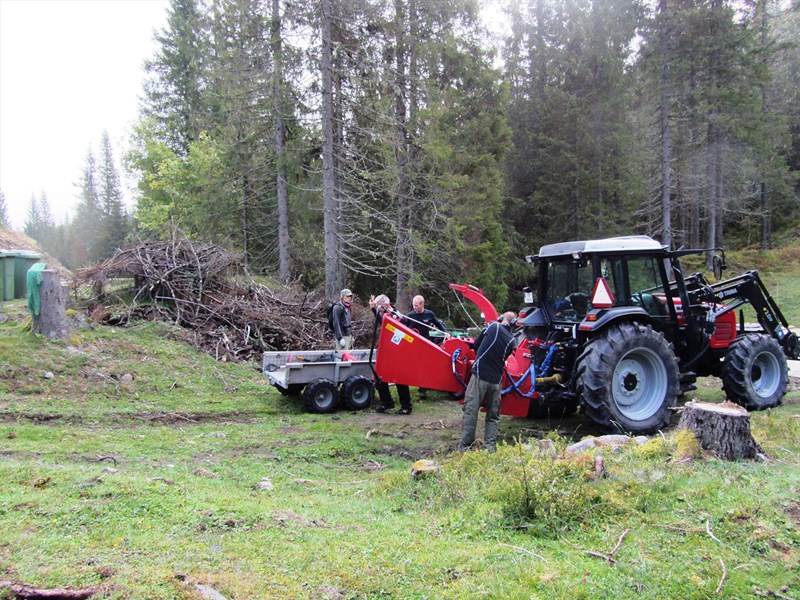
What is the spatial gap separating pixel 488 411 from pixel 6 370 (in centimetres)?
723

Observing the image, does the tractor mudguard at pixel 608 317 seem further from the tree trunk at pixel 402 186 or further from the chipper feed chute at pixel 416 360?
the tree trunk at pixel 402 186

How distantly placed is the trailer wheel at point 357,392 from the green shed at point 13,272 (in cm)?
916

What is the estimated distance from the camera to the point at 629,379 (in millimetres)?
7555

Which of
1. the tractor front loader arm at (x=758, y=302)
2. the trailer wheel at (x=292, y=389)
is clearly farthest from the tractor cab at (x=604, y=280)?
the trailer wheel at (x=292, y=389)

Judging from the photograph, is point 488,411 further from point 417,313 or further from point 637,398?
point 417,313

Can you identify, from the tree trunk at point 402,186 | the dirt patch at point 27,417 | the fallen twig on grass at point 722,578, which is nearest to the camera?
the fallen twig on grass at point 722,578

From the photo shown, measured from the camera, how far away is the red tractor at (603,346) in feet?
23.8

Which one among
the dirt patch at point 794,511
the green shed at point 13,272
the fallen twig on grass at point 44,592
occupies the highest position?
the green shed at point 13,272

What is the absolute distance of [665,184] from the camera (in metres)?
23.2

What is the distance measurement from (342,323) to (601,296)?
4.86 m

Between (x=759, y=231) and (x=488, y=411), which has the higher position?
(x=759, y=231)

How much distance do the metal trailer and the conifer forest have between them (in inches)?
213

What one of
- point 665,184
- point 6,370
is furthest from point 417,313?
point 665,184

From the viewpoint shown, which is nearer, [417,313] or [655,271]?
[655,271]
